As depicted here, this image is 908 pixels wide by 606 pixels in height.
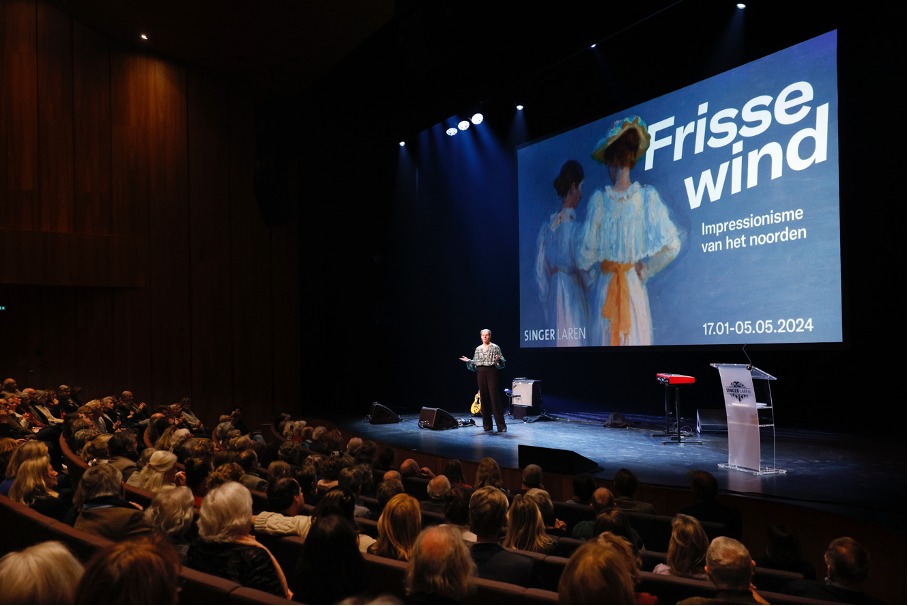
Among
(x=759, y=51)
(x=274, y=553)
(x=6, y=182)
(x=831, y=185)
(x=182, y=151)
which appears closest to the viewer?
(x=274, y=553)

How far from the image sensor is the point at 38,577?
147cm

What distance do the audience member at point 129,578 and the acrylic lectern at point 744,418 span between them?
4.70 m

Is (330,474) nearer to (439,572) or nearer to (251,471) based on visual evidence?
(251,471)

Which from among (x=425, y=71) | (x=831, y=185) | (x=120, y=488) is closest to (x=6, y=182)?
(x=425, y=71)

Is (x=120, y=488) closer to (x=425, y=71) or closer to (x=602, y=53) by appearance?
(x=425, y=71)

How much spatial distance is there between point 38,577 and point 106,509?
1.63 metres

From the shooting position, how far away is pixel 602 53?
9375 millimetres

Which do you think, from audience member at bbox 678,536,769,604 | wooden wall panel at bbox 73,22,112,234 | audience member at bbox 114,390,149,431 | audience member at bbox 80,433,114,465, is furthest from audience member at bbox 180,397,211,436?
audience member at bbox 678,536,769,604

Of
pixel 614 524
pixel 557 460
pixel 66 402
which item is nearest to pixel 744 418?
pixel 557 460

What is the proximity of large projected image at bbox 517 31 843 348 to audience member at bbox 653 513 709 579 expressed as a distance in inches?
173

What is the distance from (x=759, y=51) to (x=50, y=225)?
33.0 ft

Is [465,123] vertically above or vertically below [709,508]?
above

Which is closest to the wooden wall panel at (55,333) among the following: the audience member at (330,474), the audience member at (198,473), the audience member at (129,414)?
the audience member at (129,414)

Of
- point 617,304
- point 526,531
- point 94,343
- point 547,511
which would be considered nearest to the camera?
point 526,531
